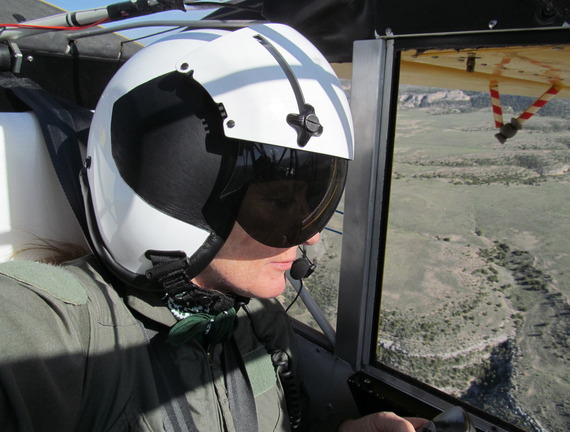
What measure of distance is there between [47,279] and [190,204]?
34 cm

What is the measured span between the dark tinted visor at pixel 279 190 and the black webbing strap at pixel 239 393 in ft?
1.32

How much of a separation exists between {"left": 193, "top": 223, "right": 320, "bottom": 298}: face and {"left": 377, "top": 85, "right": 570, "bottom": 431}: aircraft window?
585 millimetres

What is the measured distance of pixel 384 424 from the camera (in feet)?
4.27

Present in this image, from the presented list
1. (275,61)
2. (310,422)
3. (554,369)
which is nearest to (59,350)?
(275,61)

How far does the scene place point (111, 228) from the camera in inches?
40.3

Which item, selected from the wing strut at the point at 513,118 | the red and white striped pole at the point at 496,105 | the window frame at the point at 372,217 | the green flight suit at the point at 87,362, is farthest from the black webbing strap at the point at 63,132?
the red and white striped pole at the point at 496,105

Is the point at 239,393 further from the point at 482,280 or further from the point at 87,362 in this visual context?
the point at 482,280

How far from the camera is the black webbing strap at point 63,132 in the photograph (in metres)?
1.12

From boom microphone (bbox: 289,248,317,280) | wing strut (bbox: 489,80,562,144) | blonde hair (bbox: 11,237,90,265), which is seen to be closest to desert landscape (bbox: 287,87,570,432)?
boom microphone (bbox: 289,248,317,280)

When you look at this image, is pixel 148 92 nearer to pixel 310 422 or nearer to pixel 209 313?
pixel 209 313

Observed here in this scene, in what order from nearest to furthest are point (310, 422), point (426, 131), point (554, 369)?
point (310, 422) → point (554, 369) → point (426, 131)

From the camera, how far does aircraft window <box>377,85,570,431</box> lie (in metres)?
5.14

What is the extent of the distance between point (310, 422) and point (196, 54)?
1332mm

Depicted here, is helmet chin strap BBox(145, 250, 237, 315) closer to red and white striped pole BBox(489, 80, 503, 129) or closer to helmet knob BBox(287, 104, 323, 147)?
helmet knob BBox(287, 104, 323, 147)
